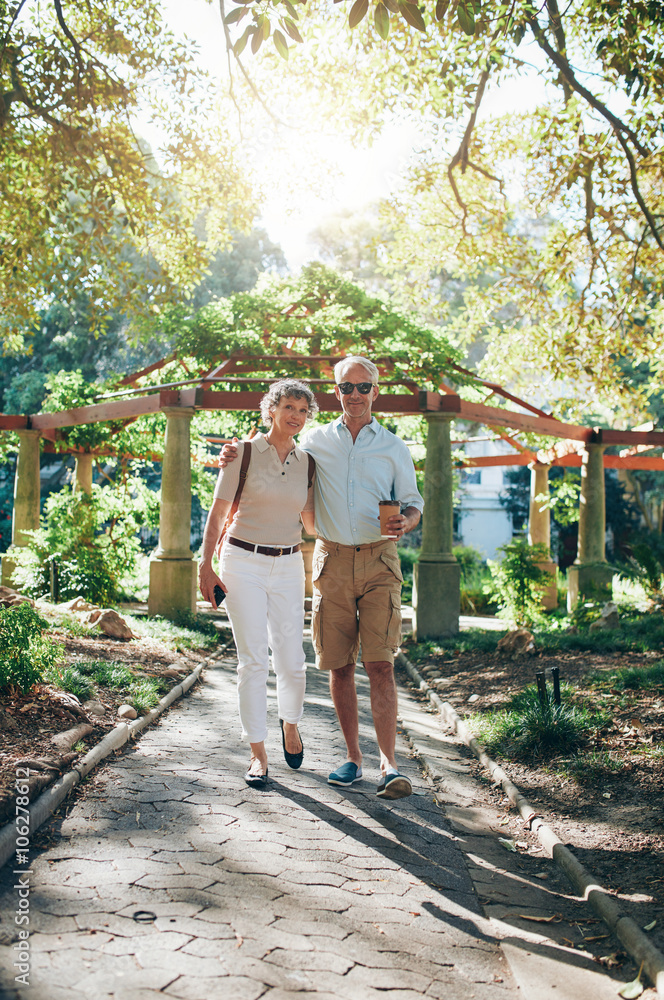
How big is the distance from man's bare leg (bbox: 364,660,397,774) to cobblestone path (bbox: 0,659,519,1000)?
0.35 m

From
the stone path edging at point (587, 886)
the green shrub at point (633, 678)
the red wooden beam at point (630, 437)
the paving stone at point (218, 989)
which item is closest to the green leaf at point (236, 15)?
the paving stone at point (218, 989)

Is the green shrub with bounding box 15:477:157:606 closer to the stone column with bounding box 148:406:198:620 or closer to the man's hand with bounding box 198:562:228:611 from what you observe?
the stone column with bounding box 148:406:198:620

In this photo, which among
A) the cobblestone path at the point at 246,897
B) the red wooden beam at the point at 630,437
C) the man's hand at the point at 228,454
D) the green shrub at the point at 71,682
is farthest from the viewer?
the red wooden beam at the point at 630,437

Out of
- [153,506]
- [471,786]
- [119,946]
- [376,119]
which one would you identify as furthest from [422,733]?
[153,506]

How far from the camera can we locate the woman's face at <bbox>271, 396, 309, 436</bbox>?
13.8 feet

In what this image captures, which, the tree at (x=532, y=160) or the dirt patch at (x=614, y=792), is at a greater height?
the tree at (x=532, y=160)

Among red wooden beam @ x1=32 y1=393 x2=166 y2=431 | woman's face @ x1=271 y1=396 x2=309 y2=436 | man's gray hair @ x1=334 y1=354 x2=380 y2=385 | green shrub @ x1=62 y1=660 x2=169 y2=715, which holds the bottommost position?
green shrub @ x1=62 y1=660 x2=169 y2=715

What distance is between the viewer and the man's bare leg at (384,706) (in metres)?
4.16

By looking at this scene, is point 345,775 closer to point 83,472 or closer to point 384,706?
point 384,706

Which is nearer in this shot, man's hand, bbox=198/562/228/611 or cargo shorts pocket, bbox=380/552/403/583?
man's hand, bbox=198/562/228/611

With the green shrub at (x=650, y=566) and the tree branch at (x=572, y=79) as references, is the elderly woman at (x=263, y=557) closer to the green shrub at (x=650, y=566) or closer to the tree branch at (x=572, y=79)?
the tree branch at (x=572, y=79)

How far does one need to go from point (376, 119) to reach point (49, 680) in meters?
8.90

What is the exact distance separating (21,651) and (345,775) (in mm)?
2324

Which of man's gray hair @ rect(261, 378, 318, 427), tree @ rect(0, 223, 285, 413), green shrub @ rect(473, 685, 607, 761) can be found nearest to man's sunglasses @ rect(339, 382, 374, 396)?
man's gray hair @ rect(261, 378, 318, 427)
